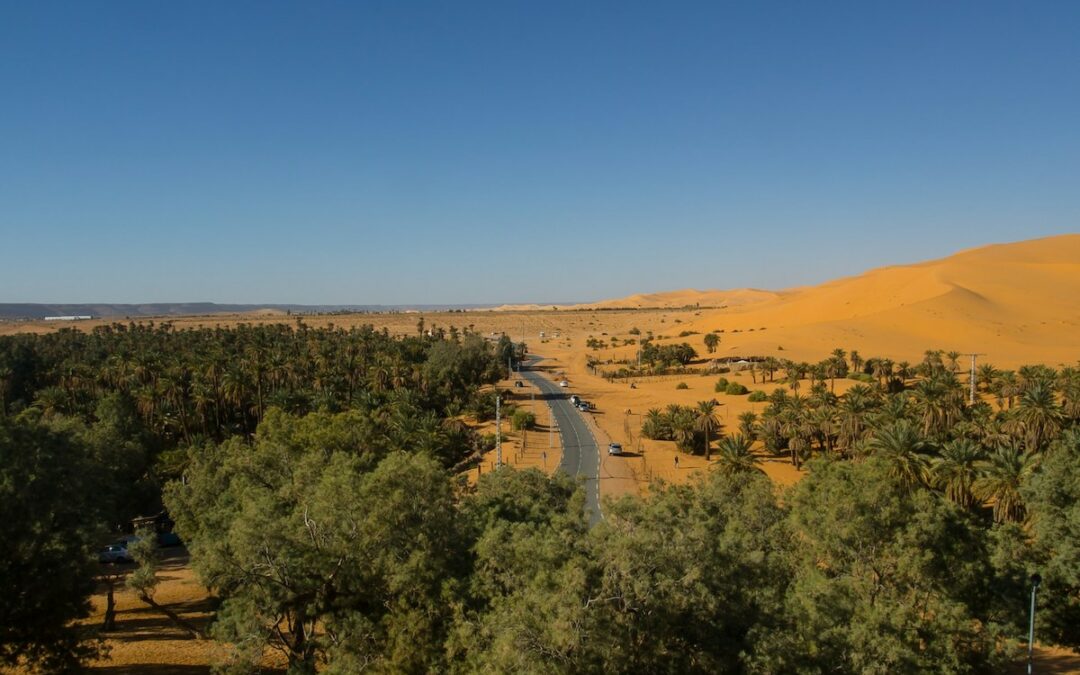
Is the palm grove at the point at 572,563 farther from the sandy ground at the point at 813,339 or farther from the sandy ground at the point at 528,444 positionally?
the sandy ground at the point at 528,444

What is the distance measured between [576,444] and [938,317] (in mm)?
79615

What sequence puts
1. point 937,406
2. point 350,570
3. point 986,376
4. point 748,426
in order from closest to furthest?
1. point 350,570
2. point 937,406
3. point 748,426
4. point 986,376

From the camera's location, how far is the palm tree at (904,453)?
30734mm

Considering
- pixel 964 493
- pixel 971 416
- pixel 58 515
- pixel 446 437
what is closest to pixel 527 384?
pixel 446 437

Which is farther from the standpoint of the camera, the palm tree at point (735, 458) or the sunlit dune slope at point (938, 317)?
the sunlit dune slope at point (938, 317)

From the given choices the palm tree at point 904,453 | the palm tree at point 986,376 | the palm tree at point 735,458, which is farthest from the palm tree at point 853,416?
the palm tree at point 986,376

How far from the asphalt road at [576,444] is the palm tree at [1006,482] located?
16156mm

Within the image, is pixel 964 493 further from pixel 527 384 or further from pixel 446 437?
pixel 527 384

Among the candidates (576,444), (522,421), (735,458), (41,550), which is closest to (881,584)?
(735,458)

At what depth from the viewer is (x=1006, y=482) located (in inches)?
1080

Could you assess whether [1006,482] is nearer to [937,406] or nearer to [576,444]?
[937,406]

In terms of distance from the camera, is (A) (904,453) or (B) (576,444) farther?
(B) (576,444)

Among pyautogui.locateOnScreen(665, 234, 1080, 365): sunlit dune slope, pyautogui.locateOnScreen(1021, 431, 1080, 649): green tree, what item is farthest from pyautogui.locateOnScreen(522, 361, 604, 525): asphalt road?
pyautogui.locateOnScreen(665, 234, 1080, 365): sunlit dune slope

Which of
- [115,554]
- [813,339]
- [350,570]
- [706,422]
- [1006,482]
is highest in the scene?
[813,339]
